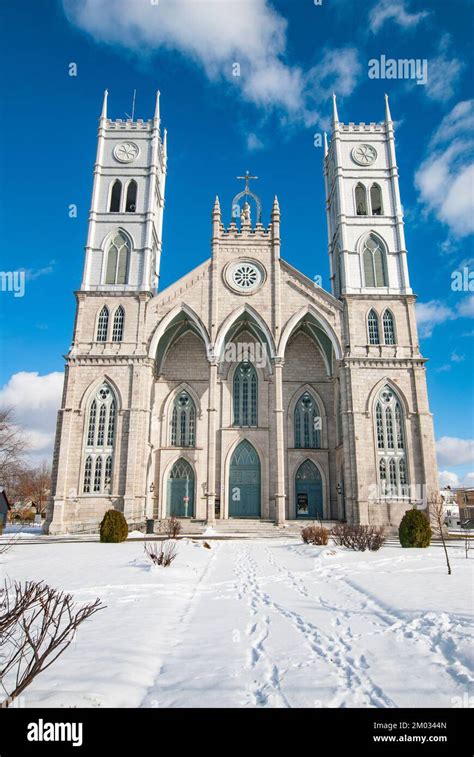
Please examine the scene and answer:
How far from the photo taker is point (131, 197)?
113 feet

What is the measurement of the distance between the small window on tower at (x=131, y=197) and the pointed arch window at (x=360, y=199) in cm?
1672

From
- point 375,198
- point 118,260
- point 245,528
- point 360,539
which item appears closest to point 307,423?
point 245,528

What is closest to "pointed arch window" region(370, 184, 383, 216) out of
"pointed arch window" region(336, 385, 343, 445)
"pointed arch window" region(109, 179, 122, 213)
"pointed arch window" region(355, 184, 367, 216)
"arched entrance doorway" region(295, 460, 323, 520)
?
"pointed arch window" region(355, 184, 367, 216)

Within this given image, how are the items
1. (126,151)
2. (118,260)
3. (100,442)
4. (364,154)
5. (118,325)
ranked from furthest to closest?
(364,154) → (126,151) → (118,260) → (118,325) → (100,442)

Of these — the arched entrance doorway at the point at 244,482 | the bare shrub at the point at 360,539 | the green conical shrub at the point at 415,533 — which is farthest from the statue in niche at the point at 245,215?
the bare shrub at the point at 360,539

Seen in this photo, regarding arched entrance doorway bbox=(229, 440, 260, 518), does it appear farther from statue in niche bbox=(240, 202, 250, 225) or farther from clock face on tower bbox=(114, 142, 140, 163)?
clock face on tower bbox=(114, 142, 140, 163)

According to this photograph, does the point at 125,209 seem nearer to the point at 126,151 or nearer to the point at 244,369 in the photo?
the point at 126,151

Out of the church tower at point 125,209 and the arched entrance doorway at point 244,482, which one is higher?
the church tower at point 125,209

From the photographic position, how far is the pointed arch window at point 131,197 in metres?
34.2

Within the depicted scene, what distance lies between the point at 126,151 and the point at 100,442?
73.5 ft

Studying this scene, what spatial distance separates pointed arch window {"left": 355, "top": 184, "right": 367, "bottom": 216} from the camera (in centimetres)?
3462

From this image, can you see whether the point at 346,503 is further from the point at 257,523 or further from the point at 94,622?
the point at 94,622

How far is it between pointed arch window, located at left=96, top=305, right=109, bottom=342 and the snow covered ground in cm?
2085

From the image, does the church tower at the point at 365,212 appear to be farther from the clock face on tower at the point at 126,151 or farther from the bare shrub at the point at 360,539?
the bare shrub at the point at 360,539
